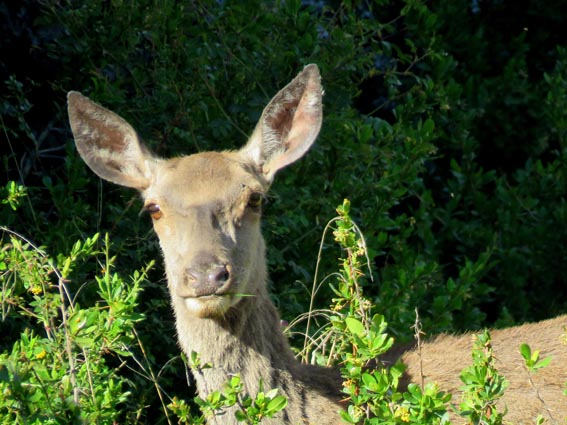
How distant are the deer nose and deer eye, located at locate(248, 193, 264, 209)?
0.65 metres

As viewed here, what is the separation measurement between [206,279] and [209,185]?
2.31 ft

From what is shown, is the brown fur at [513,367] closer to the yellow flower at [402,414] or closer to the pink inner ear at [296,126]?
the yellow flower at [402,414]

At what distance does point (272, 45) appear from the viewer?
748 cm

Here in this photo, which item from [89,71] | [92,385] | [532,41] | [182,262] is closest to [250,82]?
[89,71]

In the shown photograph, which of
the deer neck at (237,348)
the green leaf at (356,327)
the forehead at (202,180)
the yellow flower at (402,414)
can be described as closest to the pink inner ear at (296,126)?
the forehead at (202,180)

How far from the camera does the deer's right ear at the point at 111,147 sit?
18.7 ft

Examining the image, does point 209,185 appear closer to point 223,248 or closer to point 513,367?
point 223,248

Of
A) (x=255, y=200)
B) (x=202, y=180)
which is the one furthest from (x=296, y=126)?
(x=202, y=180)

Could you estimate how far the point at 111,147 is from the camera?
19.0 feet

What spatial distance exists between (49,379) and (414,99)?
4.99 m

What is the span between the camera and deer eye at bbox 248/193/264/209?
5.30m

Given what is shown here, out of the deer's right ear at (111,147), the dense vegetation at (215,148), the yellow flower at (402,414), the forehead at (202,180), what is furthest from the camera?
the dense vegetation at (215,148)

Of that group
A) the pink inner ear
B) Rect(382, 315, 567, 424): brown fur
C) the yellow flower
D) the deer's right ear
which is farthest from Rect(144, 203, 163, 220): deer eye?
the yellow flower

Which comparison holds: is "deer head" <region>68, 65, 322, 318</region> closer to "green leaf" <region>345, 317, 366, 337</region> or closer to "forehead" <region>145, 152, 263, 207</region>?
"forehead" <region>145, 152, 263, 207</region>
